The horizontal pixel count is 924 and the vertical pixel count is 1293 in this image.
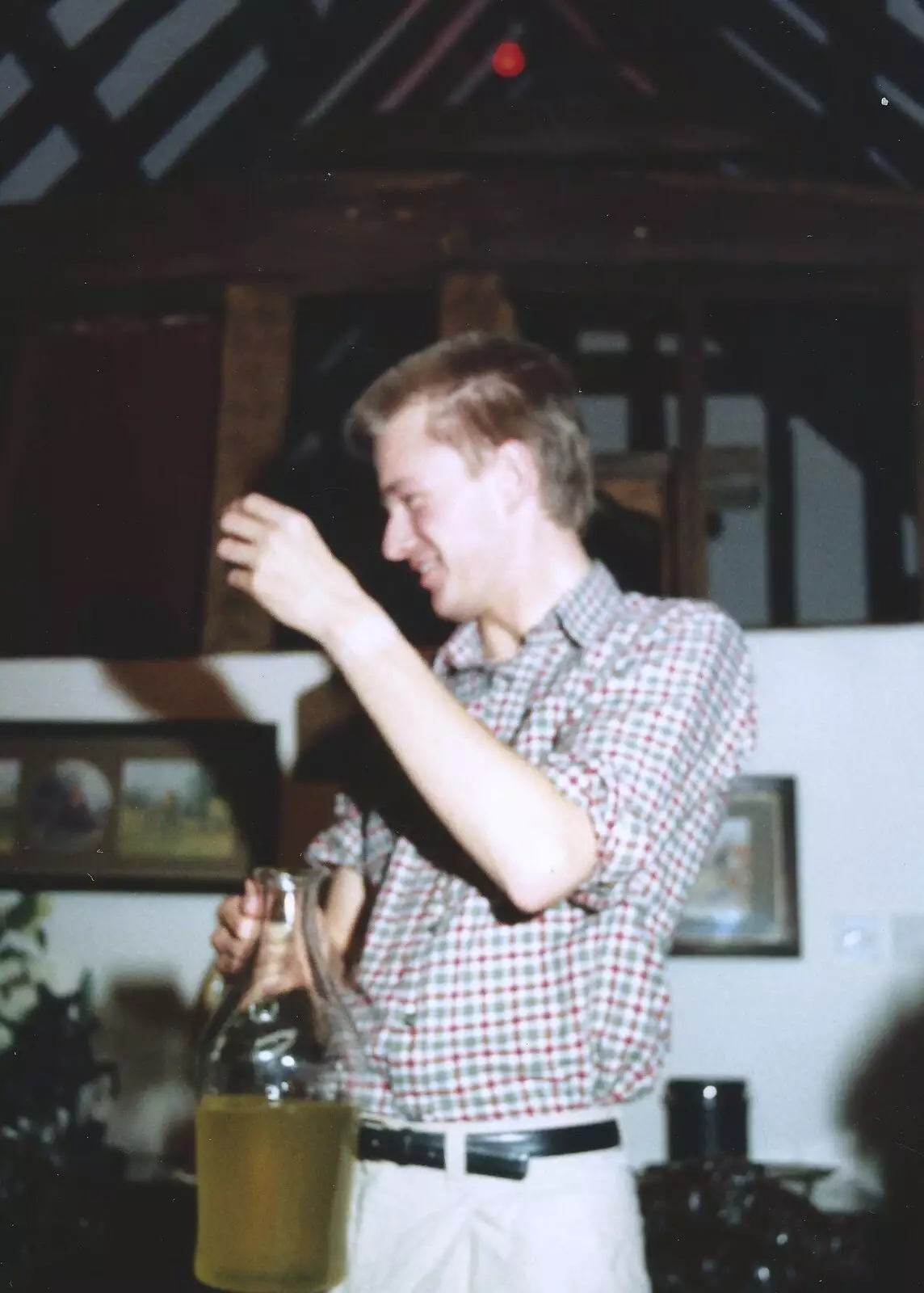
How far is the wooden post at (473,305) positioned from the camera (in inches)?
Answer: 130

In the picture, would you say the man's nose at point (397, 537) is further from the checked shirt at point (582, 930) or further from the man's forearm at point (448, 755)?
the man's forearm at point (448, 755)

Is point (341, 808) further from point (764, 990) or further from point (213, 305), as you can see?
point (213, 305)

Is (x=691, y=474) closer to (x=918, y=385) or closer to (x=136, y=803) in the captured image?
(x=918, y=385)

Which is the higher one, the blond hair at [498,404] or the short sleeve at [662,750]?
the blond hair at [498,404]

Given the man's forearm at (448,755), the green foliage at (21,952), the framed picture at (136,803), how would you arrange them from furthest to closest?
the framed picture at (136,803) < the green foliage at (21,952) < the man's forearm at (448,755)

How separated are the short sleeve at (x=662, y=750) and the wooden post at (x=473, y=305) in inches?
91.2

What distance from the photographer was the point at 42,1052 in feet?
8.52

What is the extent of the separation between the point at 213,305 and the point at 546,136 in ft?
3.62

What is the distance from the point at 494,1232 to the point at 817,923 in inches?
72.2

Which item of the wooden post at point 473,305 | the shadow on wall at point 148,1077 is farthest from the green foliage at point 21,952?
the wooden post at point 473,305

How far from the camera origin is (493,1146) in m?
1.01

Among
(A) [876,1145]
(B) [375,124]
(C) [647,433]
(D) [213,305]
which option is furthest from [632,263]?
(A) [876,1145]

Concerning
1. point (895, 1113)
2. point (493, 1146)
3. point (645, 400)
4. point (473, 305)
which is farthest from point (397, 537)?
point (645, 400)

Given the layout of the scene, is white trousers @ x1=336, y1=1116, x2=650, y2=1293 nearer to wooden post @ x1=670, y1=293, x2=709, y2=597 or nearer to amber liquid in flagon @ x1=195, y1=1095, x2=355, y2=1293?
amber liquid in flagon @ x1=195, y1=1095, x2=355, y2=1293
